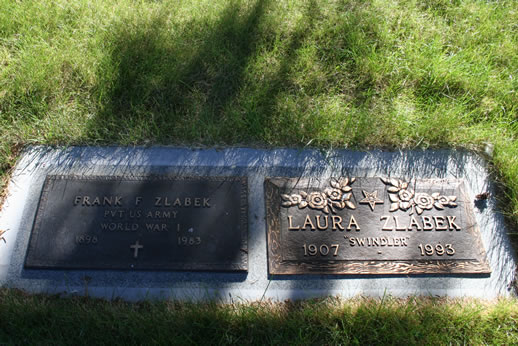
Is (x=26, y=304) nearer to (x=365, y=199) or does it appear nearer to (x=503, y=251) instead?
(x=365, y=199)

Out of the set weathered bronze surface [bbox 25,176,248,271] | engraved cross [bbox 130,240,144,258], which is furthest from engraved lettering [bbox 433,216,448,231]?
engraved cross [bbox 130,240,144,258]

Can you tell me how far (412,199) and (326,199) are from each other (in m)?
0.61

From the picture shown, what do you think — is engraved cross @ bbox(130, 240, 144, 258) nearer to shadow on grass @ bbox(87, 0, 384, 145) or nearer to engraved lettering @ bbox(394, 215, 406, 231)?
shadow on grass @ bbox(87, 0, 384, 145)

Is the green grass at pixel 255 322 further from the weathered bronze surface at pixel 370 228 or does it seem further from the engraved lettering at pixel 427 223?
the engraved lettering at pixel 427 223

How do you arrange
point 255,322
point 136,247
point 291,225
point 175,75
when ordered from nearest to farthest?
point 255,322, point 136,247, point 291,225, point 175,75

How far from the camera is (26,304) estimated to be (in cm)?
222

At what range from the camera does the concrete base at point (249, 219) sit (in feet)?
7.72

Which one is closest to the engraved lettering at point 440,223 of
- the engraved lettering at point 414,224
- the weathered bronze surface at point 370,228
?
the weathered bronze surface at point 370,228

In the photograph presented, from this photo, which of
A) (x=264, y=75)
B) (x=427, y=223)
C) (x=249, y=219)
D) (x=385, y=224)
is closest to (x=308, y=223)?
(x=249, y=219)

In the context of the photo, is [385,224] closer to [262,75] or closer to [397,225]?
[397,225]

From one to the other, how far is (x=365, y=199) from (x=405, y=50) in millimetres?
1544

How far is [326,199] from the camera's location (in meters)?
2.63

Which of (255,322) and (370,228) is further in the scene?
(370,228)

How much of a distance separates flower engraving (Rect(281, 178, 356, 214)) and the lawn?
1.33ft
